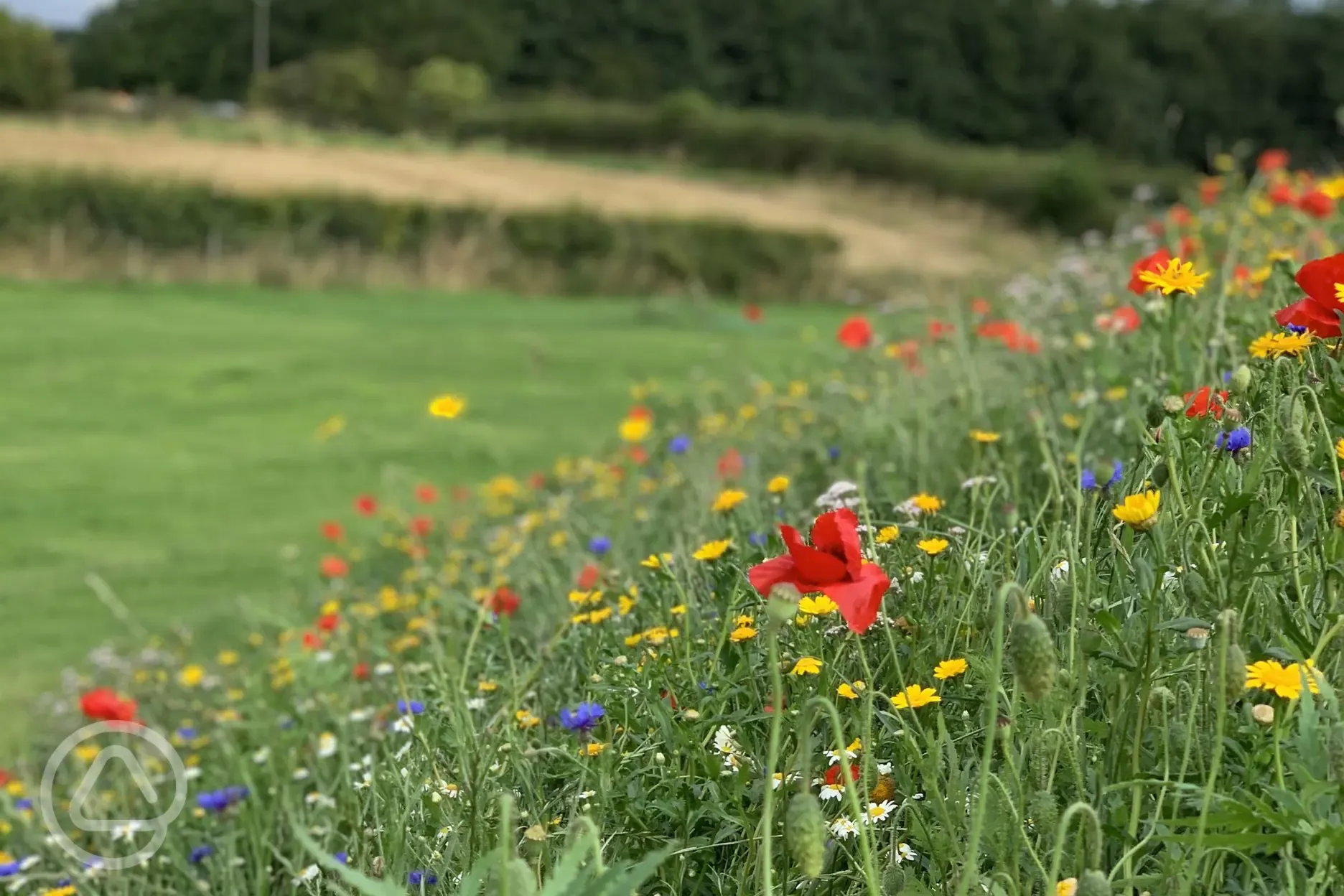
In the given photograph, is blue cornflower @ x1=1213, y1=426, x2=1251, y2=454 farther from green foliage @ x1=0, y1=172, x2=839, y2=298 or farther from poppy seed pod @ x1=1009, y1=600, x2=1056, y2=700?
green foliage @ x1=0, y1=172, x2=839, y2=298

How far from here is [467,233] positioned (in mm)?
13773

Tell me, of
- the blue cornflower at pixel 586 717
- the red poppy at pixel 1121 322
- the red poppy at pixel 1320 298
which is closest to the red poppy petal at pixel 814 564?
the blue cornflower at pixel 586 717

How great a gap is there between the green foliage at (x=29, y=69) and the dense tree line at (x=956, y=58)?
34.0ft

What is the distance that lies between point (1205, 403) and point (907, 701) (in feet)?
2.12

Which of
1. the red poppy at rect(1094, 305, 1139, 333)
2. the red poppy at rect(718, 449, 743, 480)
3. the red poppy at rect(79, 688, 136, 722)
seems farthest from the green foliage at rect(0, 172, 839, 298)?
the red poppy at rect(79, 688, 136, 722)

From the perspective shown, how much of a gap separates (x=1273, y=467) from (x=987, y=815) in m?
0.62

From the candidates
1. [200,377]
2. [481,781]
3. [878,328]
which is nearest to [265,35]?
[200,377]

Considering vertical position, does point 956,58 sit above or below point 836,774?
above

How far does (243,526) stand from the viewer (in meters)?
5.58

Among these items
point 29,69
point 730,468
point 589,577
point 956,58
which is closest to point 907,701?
point 589,577

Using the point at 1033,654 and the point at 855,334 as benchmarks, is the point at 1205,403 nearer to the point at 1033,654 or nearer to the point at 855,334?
the point at 1033,654

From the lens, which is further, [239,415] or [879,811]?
[239,415]

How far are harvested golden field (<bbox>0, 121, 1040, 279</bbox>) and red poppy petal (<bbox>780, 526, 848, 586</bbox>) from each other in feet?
40.9

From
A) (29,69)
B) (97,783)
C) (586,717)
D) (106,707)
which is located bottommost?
(97,783)
